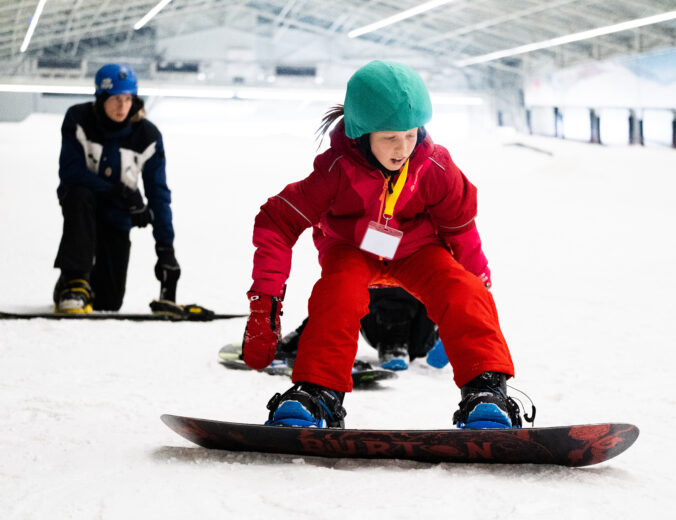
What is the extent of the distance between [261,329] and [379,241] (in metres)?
0.37

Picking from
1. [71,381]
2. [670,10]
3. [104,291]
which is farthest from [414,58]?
[71,381]

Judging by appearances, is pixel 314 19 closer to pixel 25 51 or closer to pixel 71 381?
pixel 25 51

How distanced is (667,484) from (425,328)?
1.61 metres

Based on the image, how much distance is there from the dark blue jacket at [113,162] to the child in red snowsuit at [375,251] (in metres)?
1.97

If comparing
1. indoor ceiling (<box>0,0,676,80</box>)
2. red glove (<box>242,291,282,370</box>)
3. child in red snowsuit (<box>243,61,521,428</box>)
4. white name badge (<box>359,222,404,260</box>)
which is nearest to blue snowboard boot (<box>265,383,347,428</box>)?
child in red snowsuit (<box>243,61,521,428</box>)

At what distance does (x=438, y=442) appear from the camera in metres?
1.49

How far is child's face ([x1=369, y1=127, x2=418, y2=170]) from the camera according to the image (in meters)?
1.83

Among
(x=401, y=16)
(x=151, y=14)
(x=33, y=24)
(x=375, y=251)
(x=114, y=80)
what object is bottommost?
(x=375, y=251)

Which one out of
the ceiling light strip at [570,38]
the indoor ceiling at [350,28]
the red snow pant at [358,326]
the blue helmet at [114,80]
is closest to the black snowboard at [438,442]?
the red snow pant at [358,326]

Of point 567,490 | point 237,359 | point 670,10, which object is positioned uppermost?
point 670,10

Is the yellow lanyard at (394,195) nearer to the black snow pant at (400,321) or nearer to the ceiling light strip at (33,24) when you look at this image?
the black snow pant at (400,321)

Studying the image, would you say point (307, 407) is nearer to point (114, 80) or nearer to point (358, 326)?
point (358, 326)

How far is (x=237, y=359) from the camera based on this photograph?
2848 millimetres

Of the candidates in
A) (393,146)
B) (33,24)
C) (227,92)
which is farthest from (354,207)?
(227,92)
